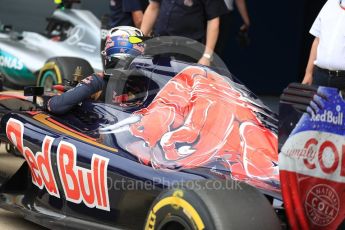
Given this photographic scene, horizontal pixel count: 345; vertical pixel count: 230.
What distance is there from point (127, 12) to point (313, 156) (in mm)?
5628

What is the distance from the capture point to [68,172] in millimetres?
5020

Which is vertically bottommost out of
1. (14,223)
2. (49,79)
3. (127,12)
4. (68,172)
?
(14,223)

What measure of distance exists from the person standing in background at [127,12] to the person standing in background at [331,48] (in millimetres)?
3086

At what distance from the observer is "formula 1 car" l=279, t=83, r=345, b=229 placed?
3676mm

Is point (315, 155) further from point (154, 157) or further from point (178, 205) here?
point (154, 157)

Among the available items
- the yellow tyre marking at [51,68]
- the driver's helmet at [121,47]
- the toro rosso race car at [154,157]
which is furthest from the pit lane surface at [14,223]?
the yellow tyre marking at [51,68]

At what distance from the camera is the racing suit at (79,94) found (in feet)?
17.8

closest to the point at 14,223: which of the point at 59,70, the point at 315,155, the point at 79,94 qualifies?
the point at 79,94

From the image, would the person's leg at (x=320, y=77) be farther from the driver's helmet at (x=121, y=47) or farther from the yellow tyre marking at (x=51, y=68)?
the yellow tyre marking at (x=51, y=68)

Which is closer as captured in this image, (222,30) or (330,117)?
(330,117)

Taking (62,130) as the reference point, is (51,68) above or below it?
below

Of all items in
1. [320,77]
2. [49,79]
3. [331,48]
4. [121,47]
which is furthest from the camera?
[49,79]

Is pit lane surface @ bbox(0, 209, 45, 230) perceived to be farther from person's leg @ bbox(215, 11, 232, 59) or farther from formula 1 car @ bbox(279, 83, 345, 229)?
person's leg @ bbox(215, 11, 232, 59)

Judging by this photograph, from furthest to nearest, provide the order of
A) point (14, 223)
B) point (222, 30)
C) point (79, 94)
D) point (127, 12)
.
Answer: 1. point (127, 12)
2. point (222, 30)
3. point (14, 223)
4. point (79, 94)
